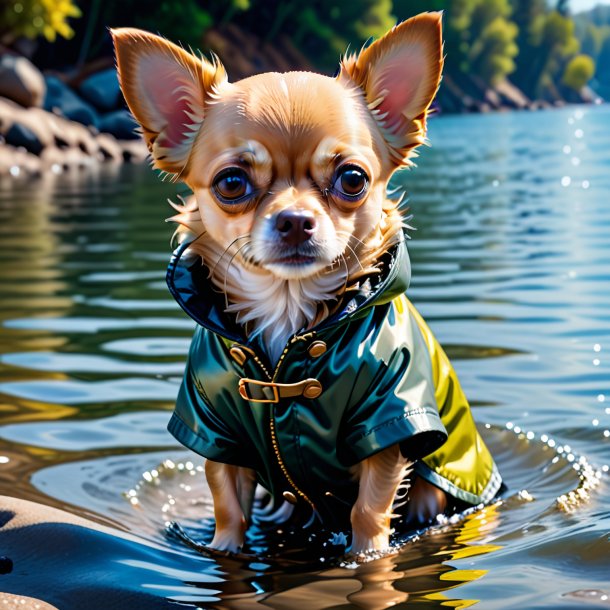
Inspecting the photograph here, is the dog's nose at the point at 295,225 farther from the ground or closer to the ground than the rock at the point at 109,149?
closer to the ground

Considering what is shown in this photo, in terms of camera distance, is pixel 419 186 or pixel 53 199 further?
pixel 419 186

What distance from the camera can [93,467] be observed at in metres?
5.03

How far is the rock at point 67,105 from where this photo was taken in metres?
33.4

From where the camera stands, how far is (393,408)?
12.6 feet

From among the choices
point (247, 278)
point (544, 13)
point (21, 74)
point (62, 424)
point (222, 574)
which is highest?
point (544, 13)

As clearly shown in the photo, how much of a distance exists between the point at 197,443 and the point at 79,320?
13.4ft

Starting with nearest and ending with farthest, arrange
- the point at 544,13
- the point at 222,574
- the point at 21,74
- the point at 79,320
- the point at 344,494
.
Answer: the point at 222,574 → the point at 344,494 → the point at 79,320 → the point at 21,74 → the point at 544,13

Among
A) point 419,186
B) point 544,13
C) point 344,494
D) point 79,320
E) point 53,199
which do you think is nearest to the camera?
point 344,494

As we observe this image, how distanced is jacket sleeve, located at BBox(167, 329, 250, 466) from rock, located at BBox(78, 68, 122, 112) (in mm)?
32776

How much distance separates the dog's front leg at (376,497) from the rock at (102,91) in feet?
109

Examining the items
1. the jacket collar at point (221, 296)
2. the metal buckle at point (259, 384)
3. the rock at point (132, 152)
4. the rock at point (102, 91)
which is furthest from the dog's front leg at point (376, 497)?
the rock at point (102, 91)

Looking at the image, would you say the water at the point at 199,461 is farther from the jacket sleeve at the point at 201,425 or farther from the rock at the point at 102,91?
the rock at the point at 102,91

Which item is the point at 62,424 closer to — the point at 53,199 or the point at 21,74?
the point at 53,199

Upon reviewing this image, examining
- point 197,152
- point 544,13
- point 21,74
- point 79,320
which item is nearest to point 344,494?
point 197,152
